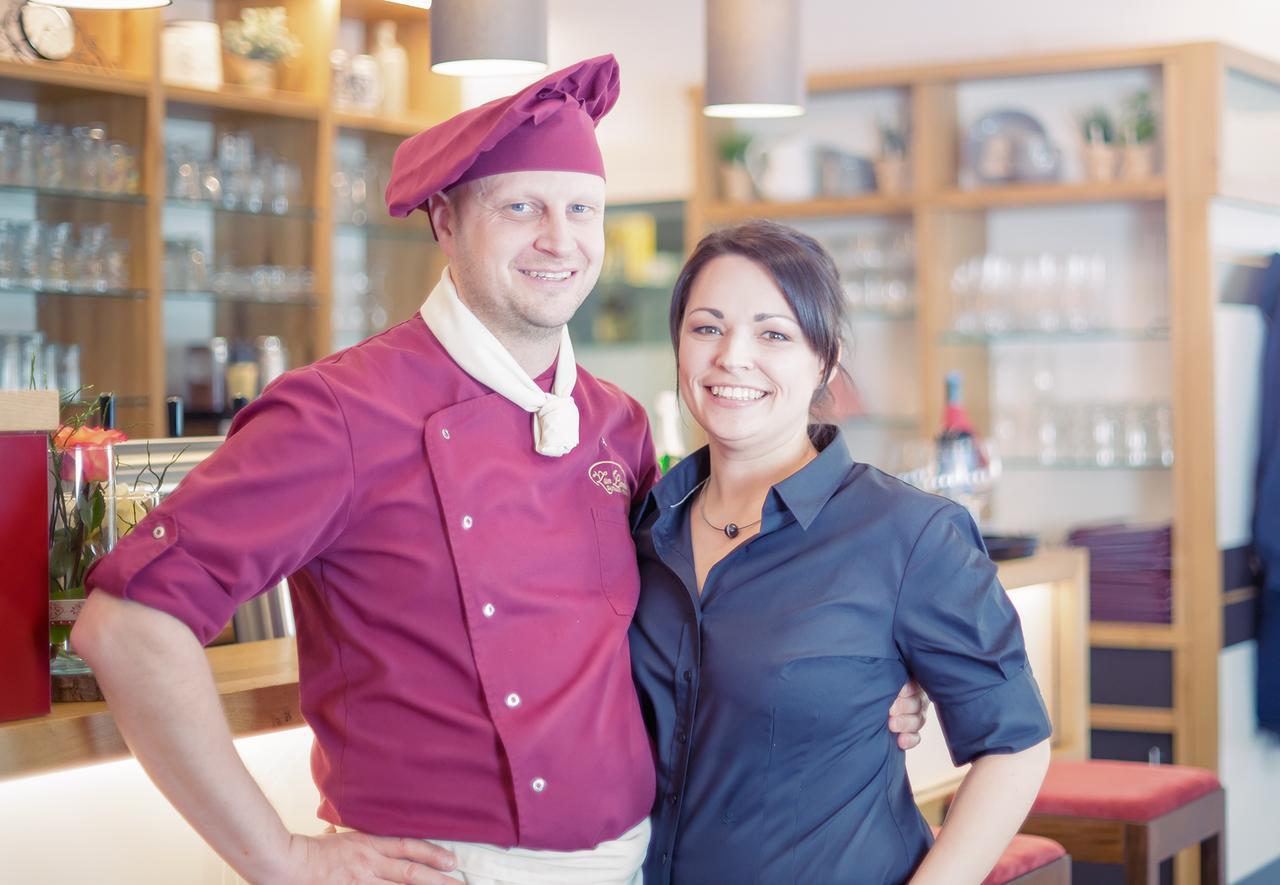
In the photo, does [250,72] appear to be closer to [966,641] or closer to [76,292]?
[76,292]

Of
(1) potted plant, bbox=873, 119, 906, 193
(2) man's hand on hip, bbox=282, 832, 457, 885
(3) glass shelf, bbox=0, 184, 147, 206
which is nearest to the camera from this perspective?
(2) man's hand on hip, bbox=282, 832, 457, 885

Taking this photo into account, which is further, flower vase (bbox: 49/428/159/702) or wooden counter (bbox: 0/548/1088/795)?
flower vase (bbox: 49/428/159/702)

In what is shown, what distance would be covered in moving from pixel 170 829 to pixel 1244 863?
12.3 feet

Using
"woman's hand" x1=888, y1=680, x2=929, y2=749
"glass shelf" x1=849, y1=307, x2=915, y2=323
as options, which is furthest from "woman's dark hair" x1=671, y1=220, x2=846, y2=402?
"glass shelf" x1=849, y1=307, x2=915, y2=323

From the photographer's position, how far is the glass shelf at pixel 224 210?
190 inches

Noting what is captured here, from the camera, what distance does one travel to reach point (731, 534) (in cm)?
199

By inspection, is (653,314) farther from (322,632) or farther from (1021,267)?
(322,632)

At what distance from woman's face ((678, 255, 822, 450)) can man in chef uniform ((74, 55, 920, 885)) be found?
15 centimetres

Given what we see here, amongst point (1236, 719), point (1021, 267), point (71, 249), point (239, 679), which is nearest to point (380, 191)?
point (71, 249)

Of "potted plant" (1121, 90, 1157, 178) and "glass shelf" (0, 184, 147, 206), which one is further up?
"potted plant" (1121, 90, 1157, 178)

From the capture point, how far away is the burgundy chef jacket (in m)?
1.61

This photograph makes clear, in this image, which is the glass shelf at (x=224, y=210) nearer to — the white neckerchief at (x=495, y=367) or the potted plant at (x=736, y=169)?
the potted plant at (x=736, y=169)

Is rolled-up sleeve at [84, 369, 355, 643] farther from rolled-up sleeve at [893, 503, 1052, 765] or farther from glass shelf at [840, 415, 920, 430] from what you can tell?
glass shelf at [840, 415, 920, 430]

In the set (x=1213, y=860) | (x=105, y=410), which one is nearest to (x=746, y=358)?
(x=105, y=410)
